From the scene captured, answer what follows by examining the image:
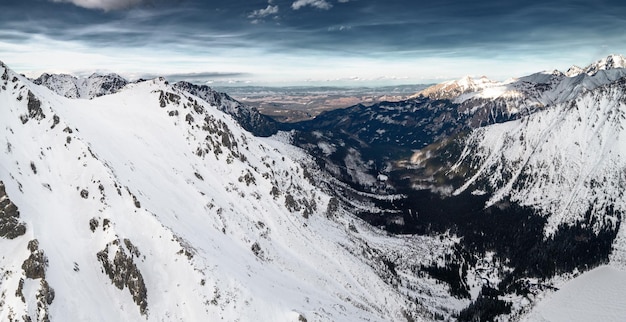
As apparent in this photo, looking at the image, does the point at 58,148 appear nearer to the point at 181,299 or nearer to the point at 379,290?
the point at 181,299

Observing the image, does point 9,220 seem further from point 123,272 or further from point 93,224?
point 123,272

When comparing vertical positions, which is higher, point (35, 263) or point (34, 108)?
point (34, 108)

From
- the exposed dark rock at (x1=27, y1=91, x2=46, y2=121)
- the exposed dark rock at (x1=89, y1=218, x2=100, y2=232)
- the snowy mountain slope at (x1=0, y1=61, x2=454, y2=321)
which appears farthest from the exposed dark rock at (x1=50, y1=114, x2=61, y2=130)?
the exposed dark rock at (x1=89, y1=218, x2=100, y2=232)

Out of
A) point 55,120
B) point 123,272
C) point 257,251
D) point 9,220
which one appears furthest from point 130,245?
point 55,120

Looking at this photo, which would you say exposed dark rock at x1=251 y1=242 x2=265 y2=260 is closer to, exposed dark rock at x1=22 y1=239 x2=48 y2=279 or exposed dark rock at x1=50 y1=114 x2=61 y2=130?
exposed dark rock at x1=22 y1=239 x2=48 y2=279

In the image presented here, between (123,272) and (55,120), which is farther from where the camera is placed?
(55,120)

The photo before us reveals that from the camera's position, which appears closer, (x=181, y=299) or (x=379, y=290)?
(x=181, y=299)

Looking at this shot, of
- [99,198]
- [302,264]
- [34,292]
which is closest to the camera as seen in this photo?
[34,292]

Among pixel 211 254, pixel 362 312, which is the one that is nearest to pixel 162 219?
pixel 211 254
